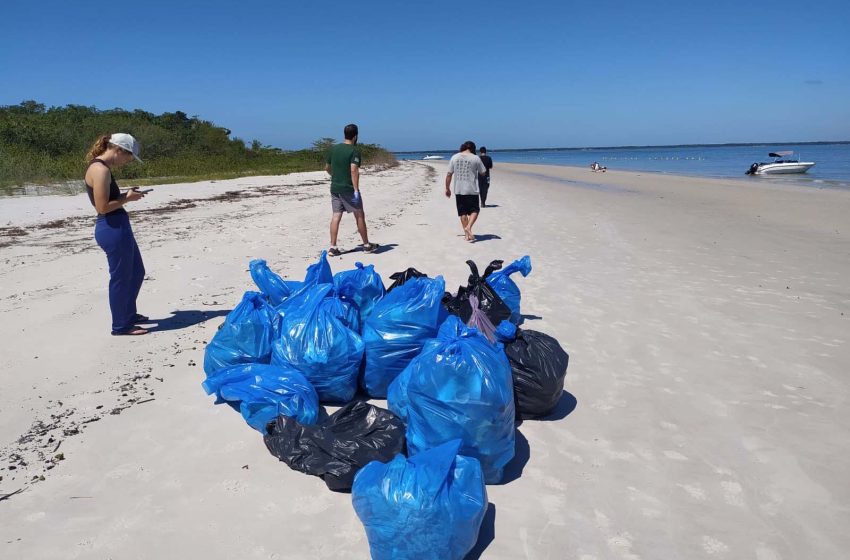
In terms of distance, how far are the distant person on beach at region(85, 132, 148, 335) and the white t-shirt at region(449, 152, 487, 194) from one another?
500 cm

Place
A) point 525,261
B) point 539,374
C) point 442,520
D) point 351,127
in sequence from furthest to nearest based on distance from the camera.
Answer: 1. point 351,127
2. point 525,261
3. point 539,374
4. point 442,520

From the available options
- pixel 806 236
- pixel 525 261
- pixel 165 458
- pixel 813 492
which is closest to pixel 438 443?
pixel 165 458

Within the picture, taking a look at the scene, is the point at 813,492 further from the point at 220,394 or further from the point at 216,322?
the point at 216,322

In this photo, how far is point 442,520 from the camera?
6.69ft

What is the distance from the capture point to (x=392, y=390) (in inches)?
122

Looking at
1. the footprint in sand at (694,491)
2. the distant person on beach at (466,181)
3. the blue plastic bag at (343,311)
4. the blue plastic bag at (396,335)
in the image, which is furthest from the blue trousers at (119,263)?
the distant person on beach at (466,181)

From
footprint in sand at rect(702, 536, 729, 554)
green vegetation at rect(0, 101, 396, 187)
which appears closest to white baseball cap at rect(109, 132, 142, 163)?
footprint in sand at rect(702, 536, 729, 554)

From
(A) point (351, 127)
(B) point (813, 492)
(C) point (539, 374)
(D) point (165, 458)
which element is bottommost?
(B) point (813, 492)

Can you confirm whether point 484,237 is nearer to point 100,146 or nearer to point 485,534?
point 100,146

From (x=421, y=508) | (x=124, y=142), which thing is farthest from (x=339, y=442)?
(x=124, y=142)

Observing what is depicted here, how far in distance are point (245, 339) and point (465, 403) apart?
5.27 feet

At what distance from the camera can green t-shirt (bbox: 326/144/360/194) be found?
769cm

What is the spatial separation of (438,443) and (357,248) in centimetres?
604

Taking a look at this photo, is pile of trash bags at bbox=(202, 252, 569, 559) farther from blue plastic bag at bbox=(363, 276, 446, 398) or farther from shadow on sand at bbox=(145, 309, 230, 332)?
shadow on sand at bbox=(145, 309, 230, 332)
